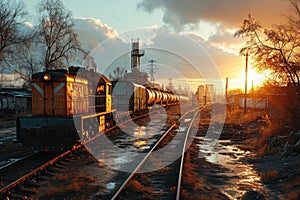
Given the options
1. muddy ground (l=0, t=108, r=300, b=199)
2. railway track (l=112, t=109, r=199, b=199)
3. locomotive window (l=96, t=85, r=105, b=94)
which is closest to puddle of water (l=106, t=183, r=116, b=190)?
railway track (l=112, t=109, r=199, b=199)

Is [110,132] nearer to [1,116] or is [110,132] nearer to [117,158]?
[117,158]

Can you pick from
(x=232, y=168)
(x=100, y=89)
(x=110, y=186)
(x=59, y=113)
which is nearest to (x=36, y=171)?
(x=110, y=186)

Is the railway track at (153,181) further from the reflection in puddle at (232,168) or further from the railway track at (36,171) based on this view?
the reflection in puddle at (232,168)

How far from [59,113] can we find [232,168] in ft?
23.3

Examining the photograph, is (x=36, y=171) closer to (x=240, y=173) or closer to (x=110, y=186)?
(x=110, y=186)

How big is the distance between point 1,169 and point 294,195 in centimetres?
827

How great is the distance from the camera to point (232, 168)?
1048cm

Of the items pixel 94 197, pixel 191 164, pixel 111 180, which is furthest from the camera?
pixel 191 164

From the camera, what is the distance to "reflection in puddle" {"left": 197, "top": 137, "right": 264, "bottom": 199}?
805 centimetres

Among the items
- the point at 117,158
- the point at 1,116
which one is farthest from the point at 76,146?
the point at 1,116

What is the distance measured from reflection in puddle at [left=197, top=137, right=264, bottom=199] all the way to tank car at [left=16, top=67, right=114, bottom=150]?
5.28m

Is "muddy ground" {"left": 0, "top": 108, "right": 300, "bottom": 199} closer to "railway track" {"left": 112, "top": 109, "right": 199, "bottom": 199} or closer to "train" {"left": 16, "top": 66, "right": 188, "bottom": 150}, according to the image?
"railway track" {"left": 112, "top": 109, "right": 199, "bottom": 199}

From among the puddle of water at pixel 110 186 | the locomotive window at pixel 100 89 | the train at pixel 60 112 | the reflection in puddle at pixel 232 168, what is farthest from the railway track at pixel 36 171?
the locomotive window at pixel 100 89

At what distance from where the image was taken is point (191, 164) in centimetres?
1070
